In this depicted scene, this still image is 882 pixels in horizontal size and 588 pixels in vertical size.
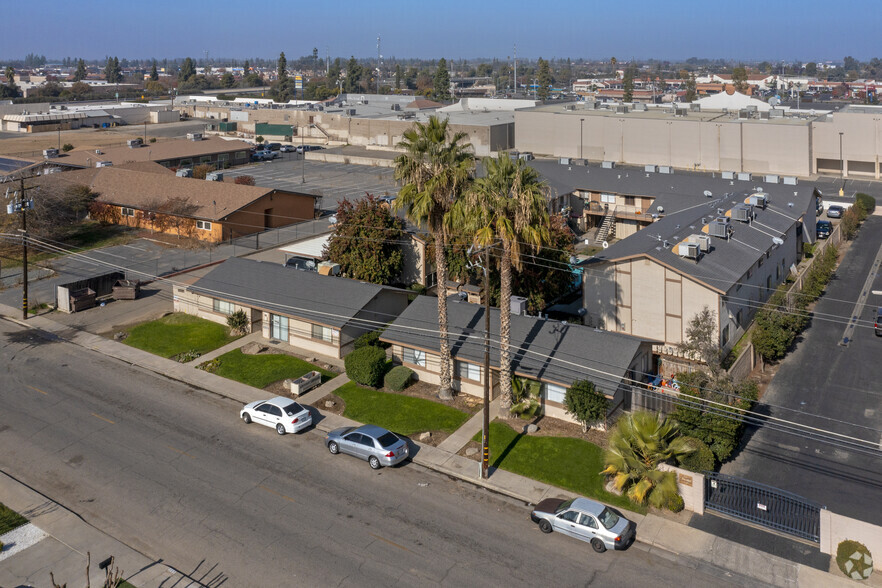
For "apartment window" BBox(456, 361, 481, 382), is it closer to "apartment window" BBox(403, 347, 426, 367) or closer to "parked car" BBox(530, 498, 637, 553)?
"apartment window" BBox(403, 347, 426, 367)

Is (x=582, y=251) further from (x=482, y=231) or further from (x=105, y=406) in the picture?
(x=105, y=406)

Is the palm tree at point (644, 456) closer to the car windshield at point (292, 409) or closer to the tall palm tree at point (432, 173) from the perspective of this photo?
the tall palm tree at point (432, 173)

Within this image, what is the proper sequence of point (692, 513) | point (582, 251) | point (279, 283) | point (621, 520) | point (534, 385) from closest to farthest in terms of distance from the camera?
point (621, 520) < point (692, 513) < point (534, 385) < point (279, 283) < point (582, 251)

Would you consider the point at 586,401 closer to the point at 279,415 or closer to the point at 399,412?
the point at 399,412

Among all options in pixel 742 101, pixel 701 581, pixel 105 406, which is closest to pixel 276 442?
pixel 105 406

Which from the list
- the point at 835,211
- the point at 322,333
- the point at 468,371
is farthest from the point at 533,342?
the point at 835,211

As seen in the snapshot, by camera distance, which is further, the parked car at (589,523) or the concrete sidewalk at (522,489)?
the parked car at (589,523)

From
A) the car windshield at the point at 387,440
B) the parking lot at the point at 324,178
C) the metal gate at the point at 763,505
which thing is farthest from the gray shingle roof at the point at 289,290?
the parking lot at the point at 324,178

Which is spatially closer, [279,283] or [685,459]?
[685,459]
